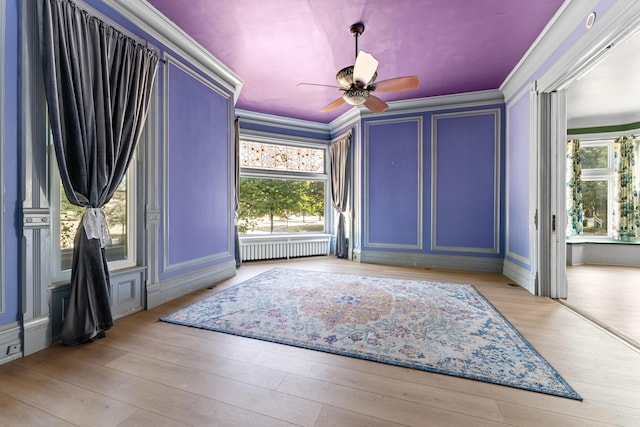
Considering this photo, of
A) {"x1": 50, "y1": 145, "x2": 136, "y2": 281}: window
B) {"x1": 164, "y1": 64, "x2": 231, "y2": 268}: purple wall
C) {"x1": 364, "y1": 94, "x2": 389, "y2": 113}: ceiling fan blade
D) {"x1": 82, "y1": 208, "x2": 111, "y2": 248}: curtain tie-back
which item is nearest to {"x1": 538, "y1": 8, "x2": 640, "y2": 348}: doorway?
{"x1": 364, "y1": 94, "x2": 389, "y2": 113}: ceiling fan blade

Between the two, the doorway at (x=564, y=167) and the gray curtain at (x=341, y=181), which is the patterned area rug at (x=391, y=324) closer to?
the doorway at (x=564, y=167)

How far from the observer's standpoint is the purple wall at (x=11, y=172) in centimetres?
186

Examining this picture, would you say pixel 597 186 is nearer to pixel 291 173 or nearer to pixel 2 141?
pixel 291 173

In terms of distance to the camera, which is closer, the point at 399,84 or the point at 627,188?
the point at 399,84

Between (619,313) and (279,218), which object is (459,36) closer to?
(619,313)

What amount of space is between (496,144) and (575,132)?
8.61 ft

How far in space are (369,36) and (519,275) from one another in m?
3.65

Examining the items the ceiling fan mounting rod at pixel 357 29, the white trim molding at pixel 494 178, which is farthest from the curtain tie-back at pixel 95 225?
the white trim molding at pixel 494 178

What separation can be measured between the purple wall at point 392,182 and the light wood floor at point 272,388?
9.70 feet

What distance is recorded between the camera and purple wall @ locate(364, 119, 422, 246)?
5.04 meters

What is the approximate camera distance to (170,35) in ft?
9.89

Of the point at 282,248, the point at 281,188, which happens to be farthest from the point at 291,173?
the point at 282,248

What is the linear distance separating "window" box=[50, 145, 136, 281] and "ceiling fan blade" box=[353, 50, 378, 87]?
2420 mm

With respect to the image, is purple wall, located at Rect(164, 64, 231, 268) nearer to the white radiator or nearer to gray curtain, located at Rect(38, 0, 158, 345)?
gray curtain, located at Rect(38, 0, 158, 345)
